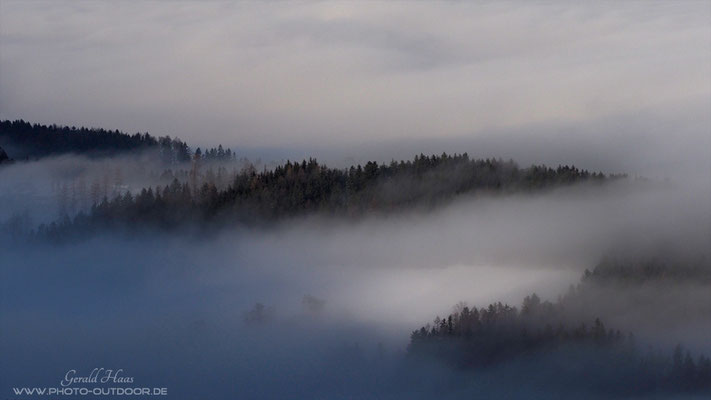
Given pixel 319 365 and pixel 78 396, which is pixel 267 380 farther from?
pixel 78 396

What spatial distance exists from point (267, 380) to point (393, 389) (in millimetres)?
15521

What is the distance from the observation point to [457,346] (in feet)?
606

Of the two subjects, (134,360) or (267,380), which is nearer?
(267,380)

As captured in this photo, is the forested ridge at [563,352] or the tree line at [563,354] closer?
the tree line at [563,354]

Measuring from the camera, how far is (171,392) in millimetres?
182500

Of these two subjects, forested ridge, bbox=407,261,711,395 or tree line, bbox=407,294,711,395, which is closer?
tree line, bbox=407,294,711,395

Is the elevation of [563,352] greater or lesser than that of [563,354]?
greater

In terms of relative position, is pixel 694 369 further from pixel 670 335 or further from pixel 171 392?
pixel 171 392

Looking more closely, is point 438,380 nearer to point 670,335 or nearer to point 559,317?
point 559,317

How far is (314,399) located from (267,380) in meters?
11.2

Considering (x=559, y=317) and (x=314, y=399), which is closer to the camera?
(x=314, y=399)

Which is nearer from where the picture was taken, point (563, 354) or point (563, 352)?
point (563, 352)

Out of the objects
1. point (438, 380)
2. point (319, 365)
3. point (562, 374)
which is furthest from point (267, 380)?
point (562, 374)

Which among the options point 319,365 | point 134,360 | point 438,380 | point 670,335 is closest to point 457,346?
point 438,380
